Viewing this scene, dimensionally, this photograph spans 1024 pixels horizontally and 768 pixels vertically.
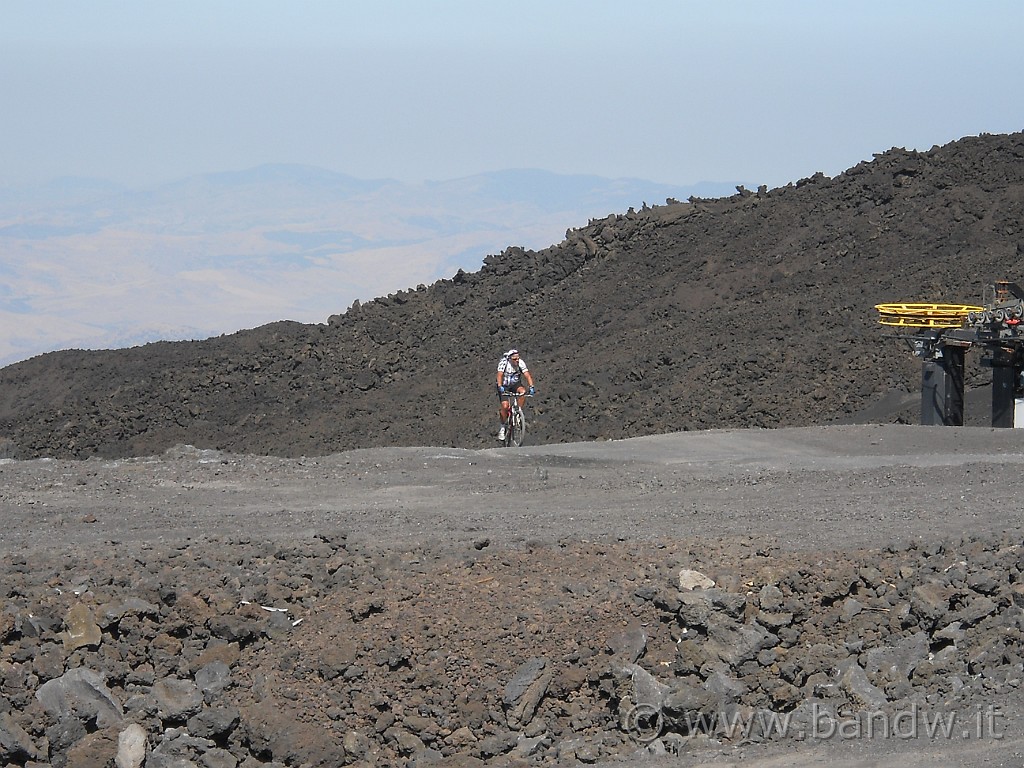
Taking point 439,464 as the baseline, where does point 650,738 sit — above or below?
below

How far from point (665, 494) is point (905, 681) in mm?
5129

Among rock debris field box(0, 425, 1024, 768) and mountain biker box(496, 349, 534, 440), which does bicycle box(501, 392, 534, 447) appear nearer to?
mountain biker box(496, 349, 534, 440)

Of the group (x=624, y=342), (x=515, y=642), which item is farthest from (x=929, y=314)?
(x=515, y=642)

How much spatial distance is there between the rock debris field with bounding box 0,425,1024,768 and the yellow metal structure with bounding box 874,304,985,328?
1054 cm

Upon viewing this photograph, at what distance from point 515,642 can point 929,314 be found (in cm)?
1482

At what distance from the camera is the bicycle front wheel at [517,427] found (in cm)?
1900

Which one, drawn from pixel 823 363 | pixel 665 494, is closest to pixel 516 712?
pixel 665 494

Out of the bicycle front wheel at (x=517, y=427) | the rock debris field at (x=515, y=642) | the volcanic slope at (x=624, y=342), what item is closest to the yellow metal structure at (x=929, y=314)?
the volcanic slope at (x=624, y=342)

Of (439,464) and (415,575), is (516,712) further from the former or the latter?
(439,464)

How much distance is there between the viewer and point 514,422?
19.0m

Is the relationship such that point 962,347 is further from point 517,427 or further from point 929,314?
point 517,427

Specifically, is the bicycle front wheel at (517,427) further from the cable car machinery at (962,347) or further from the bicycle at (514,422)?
the cable car machinery at (962,347)

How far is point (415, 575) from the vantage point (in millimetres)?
10586

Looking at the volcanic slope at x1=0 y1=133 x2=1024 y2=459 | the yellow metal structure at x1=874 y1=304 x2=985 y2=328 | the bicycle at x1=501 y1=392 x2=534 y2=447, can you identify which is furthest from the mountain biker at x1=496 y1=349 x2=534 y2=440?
the volcanic slope at x1=0 y1=133 x2=1024 y2=459
